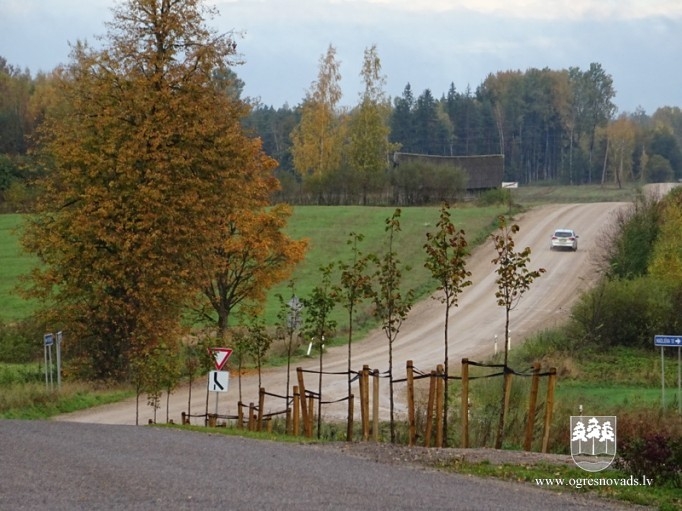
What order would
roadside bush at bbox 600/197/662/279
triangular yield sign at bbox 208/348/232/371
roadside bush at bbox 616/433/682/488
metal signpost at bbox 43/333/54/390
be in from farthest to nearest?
roadside bush at bbox 600/197/662/279
metal signpost at bbox 43/333/54/390
triangular yield sign at bbox 208/348/232/371
roadside bush at bbox 616/433/682/488

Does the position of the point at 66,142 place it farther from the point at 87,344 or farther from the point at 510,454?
the point at 510,454

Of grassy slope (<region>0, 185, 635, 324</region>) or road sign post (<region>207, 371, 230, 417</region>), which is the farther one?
grassy slope (<region>0, 185, 635, 324</region>)

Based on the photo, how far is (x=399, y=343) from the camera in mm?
53625

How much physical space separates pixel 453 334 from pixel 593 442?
3689 cm

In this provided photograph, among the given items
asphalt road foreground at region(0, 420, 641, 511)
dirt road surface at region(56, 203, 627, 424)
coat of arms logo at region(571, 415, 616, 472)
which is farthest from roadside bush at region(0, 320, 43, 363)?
coat of arms logo at region(571, 415, 616, 472)

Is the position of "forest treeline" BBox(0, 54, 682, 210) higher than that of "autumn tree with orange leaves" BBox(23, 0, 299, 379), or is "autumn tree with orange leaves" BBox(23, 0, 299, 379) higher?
"forest treeline" BBox(0, 54, 682, 210)

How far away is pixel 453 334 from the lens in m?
55.3

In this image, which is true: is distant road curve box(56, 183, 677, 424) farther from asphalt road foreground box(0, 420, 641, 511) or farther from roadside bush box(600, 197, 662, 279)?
asphalt road foreground box(0, 420, 641, 511)

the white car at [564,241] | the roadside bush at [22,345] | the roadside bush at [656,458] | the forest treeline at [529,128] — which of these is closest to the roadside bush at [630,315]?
the roadside bush at [22,345]

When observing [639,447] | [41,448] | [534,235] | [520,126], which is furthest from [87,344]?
[520,126]

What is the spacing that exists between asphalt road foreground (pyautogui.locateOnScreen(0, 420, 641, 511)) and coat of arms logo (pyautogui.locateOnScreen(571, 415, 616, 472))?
8.01ft

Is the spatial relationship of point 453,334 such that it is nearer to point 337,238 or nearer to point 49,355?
point 49,355

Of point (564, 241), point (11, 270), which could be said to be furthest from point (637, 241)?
point (11, 270)

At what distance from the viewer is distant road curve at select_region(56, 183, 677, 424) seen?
3888cm
